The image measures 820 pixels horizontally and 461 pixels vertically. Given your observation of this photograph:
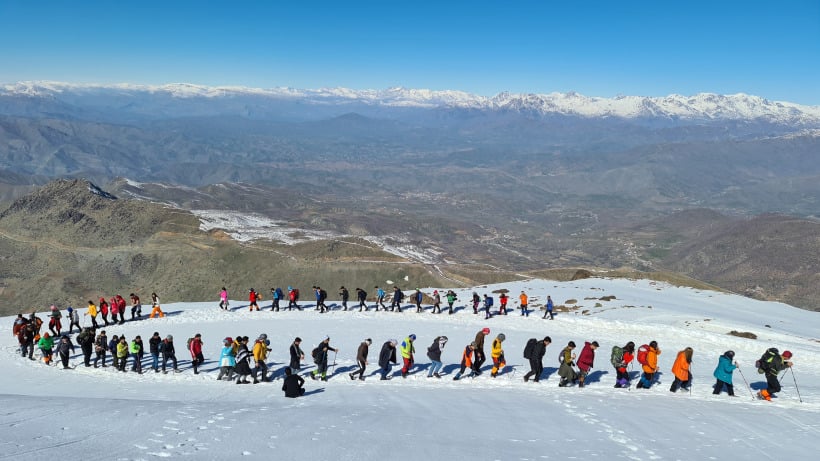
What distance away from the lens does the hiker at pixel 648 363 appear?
56.6ft

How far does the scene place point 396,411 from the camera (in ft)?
47.3

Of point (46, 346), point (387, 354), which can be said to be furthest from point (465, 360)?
point (46, 346)

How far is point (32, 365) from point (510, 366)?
65.8 ft

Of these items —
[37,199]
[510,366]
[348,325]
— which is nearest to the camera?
[510,366]

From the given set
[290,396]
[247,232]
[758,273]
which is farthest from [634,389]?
[758,273]

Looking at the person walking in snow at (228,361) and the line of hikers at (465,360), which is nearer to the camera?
the line of hikers at (465,360)

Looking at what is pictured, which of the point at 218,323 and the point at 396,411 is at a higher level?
the point at 396,411

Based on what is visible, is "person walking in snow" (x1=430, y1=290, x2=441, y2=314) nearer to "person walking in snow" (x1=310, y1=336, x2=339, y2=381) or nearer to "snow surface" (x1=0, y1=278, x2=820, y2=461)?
"snow surface" (x1=0, y1=278, x2=820, y2=461)

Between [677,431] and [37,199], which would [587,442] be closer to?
[677,431]

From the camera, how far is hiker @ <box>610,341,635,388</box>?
1726 centimetres

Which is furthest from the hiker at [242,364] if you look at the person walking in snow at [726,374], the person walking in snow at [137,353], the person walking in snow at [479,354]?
the person walking in snow at [726,374]

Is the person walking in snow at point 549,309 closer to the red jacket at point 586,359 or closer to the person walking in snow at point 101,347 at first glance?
the red jacket at point 586,359

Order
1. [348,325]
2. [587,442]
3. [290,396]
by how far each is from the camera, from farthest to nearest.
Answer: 1. [348,325]
2. [290,396]
3. [587,442]

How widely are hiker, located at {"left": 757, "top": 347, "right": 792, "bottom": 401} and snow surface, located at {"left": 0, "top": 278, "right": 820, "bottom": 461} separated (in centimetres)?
62
